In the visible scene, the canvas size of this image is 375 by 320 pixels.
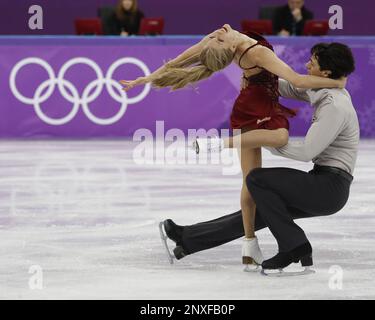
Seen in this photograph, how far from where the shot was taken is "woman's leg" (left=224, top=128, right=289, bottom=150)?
488 centimetres

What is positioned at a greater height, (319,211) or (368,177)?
(319,211)

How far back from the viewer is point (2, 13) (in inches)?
672

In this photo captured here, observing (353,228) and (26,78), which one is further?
(26,78)

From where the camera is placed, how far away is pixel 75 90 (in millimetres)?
12258

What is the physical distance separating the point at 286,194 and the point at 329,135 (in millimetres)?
371

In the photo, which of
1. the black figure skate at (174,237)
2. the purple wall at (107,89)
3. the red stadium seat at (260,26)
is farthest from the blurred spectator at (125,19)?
the black figure skate at (174,237)

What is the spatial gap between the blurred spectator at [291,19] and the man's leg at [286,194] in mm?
8858

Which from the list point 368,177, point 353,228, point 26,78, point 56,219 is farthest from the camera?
point 26,78

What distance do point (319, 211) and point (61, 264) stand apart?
143 centimetres

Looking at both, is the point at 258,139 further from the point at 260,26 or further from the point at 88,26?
the point at 260,26

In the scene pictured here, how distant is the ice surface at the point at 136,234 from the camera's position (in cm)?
473
